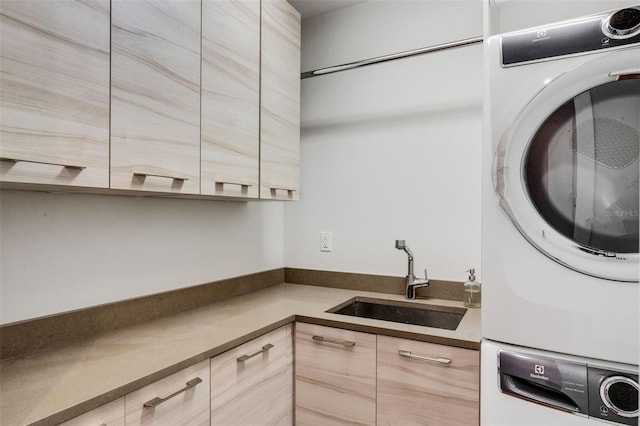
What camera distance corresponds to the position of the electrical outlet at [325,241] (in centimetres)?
223

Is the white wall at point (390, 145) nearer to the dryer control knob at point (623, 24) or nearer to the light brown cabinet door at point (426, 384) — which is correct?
the light brown cabinet door at point (426, 384)

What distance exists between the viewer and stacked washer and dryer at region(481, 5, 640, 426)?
100 centimetres

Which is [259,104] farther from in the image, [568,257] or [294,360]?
[568,257]

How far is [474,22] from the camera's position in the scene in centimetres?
186

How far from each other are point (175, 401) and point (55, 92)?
2.95 feet

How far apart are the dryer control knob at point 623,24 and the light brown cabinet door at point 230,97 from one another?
4.03 feet

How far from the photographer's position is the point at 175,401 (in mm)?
1097

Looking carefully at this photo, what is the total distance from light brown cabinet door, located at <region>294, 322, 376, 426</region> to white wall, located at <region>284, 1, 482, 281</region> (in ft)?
2.10

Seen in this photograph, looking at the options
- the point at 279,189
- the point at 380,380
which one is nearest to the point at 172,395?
the point at 380,380

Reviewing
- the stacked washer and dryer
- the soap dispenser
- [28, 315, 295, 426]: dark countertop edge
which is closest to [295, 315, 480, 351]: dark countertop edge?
the stacked washer and dryer

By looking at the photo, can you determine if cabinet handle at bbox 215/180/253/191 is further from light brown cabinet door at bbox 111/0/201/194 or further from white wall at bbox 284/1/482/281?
white wall at bbox 284/1/482/281

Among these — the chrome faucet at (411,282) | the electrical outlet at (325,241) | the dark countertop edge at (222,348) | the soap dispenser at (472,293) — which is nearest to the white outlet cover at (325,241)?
the electrical outlet at (325,241)

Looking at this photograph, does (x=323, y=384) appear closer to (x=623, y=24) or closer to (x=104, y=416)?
(x=104, y=416)

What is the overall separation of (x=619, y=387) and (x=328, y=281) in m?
1.42
